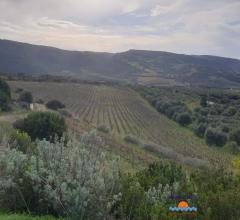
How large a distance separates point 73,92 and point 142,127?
114 feet

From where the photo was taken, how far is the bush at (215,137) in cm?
5647

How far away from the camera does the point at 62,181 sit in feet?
20.1

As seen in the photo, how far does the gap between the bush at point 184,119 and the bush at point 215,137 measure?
12766mm

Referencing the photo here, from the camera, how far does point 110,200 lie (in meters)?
Result: 6.09

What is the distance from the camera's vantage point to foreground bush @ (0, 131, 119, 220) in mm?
5781

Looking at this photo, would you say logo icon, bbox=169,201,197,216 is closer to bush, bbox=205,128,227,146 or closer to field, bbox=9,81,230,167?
field, bbox=9,81,230,167

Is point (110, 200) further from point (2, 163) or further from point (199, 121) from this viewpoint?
point (199, 121)

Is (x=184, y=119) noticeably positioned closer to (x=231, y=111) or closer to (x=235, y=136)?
(x=231, y=111)

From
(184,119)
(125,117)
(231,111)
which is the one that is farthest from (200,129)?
(231,111)

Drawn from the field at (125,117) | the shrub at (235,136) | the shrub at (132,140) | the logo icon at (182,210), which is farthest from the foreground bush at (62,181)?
the shrub at (235,136)

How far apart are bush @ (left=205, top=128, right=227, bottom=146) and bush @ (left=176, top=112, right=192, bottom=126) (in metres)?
12.8

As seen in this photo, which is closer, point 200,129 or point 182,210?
point 182,210

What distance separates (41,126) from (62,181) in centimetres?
2393

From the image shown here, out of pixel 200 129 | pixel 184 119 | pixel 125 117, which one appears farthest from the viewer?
pixel 184 119
